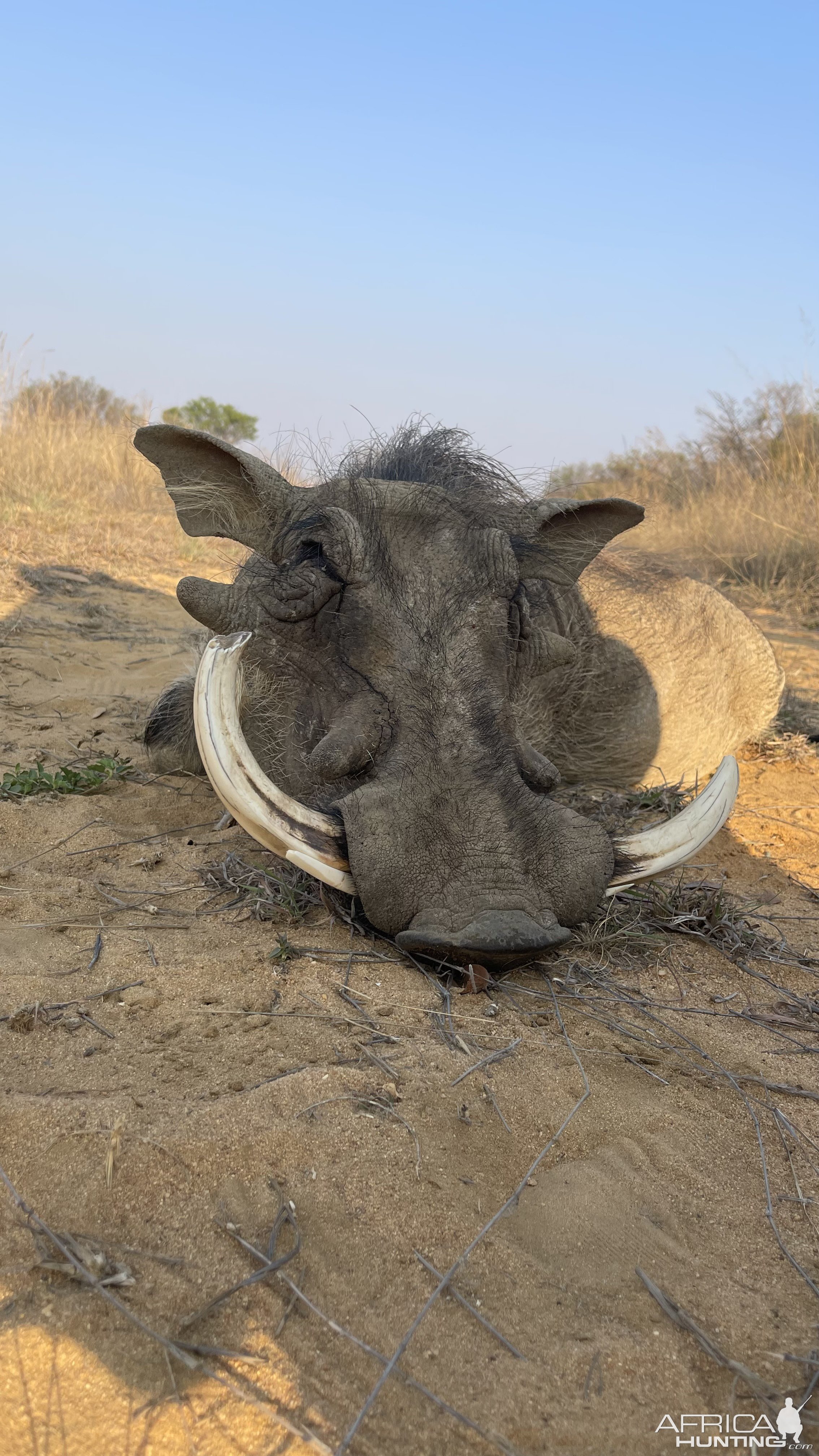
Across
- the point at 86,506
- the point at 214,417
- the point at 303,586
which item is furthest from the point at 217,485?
the point at 214,417

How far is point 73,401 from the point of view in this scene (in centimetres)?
Answer: 1340

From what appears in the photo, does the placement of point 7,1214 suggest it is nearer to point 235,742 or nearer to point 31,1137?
point 31,1137

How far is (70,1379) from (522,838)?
1.41m

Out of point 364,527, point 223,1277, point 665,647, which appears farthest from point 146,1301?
point 665,647

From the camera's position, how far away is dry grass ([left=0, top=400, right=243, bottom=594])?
7.69 metres

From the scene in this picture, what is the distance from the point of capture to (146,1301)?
1.28 metres

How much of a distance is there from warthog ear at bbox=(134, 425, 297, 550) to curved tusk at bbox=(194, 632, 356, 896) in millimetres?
966

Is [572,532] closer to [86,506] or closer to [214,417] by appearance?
[86,506]

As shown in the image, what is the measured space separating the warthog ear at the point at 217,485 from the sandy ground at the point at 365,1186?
3.98 feet

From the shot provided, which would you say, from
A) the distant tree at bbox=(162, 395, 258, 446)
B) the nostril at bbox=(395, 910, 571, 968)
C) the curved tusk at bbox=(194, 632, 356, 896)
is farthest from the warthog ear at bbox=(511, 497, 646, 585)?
the distant tree at bbox=(162, 395, 258, 446)

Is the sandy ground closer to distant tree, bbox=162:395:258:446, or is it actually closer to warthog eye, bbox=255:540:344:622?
warthog eye, bbox=255:540:344:622

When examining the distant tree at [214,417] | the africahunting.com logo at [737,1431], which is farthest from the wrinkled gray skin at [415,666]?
the distant tree at [214,417]

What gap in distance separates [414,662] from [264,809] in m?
0.59

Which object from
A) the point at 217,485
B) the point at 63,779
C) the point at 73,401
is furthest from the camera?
the point at 73,401
